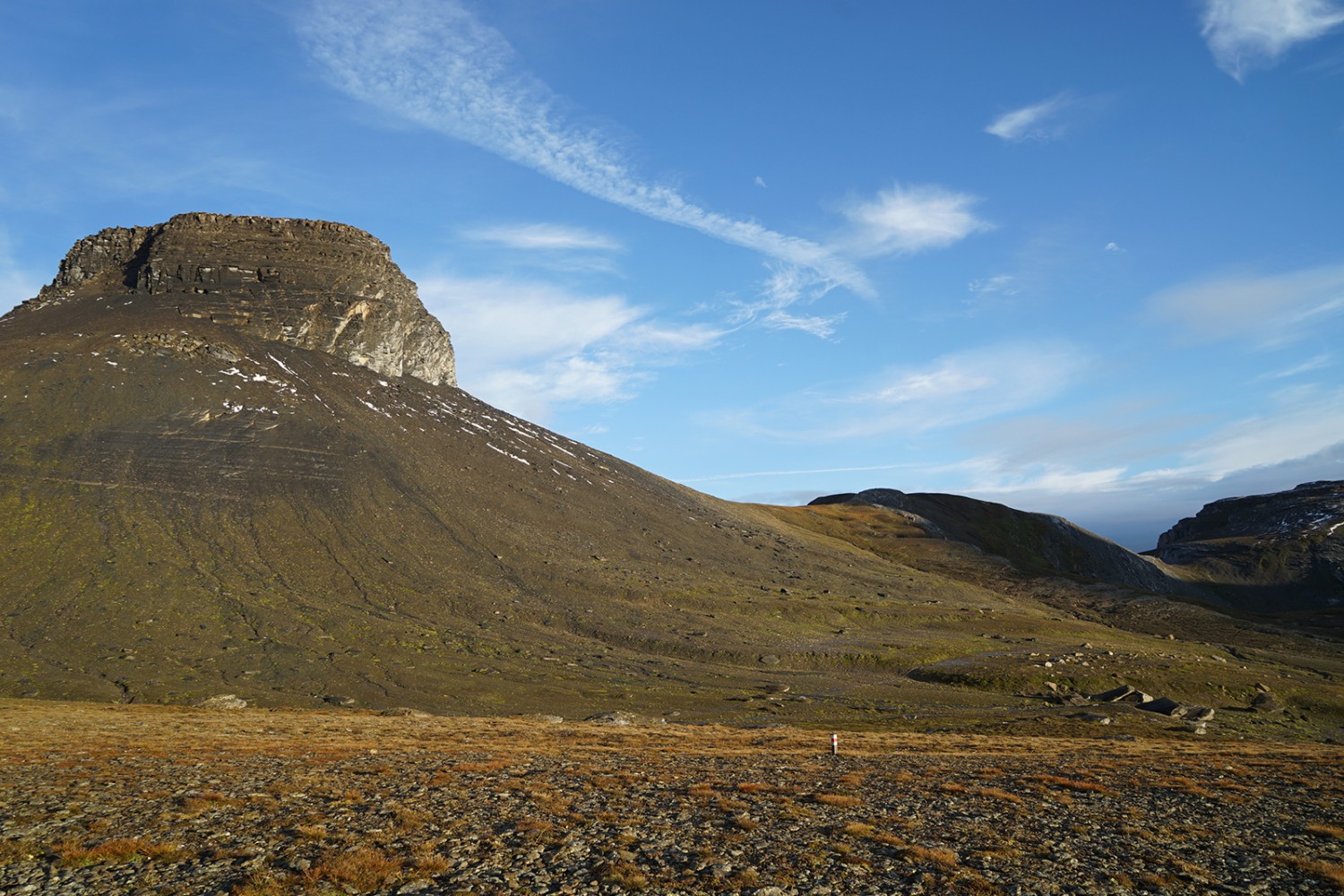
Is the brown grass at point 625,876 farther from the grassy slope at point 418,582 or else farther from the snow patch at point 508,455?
the snow patch at point 508,455

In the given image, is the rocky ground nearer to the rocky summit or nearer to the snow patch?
the rocky summit

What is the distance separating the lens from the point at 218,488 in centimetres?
10825

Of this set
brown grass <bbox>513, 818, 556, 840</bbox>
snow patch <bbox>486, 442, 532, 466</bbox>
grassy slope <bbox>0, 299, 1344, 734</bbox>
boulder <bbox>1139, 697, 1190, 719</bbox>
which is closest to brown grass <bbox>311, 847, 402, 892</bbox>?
brown grass <bbox>513, 818, 556, 840</bbox>

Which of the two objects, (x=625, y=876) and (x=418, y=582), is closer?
(x=625, y=876)

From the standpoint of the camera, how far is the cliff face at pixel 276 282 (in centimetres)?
15388

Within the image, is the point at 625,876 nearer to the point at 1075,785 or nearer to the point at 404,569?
the point at 1075,785

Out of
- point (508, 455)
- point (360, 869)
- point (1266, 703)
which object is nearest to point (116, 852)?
point (360, 869)

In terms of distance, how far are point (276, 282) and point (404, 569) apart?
87.8 m

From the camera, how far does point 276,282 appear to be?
159m

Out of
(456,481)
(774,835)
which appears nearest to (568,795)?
(774,835)

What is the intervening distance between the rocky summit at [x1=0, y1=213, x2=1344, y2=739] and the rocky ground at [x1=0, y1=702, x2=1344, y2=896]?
29.4m

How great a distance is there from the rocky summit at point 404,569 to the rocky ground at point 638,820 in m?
29.4

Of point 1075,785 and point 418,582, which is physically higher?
point 418,582

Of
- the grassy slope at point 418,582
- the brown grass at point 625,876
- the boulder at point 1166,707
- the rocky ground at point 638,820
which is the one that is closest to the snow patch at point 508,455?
the grassy slope at point 418,582
